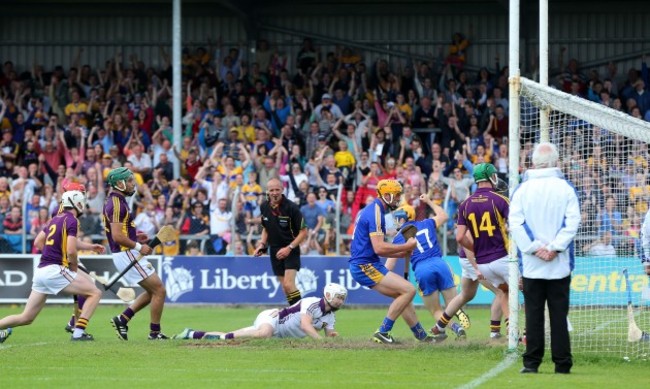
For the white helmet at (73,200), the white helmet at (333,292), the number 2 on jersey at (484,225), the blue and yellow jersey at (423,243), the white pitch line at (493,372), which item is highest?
the white helmet at (73,200)

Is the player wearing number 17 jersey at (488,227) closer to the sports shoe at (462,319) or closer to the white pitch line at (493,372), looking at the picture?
the sports shoe at (462,319)

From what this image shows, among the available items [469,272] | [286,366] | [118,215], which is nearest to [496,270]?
[469,272]

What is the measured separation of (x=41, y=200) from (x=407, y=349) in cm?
1257

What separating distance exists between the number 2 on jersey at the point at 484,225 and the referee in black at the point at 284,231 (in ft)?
10.4

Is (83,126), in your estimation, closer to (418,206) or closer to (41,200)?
(41,200)

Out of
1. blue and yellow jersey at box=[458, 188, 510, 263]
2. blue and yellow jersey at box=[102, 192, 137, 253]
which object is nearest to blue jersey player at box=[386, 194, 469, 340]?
blue and yellow jersey at box=[458, 188, 510, 263]

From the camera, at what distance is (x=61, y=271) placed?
48.0ft

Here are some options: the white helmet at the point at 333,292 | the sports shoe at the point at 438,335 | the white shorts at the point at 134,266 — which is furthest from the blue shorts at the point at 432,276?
the white shorts at the point at 134,266

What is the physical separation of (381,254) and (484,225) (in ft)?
3.97

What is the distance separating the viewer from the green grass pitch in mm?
10711

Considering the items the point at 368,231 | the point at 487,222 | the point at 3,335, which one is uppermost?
the point at 487,222

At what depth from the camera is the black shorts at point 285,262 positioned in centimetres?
1650

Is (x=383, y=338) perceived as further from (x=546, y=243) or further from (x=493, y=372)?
(x=546, y=243)

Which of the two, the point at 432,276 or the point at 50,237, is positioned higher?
the point at 50,237
